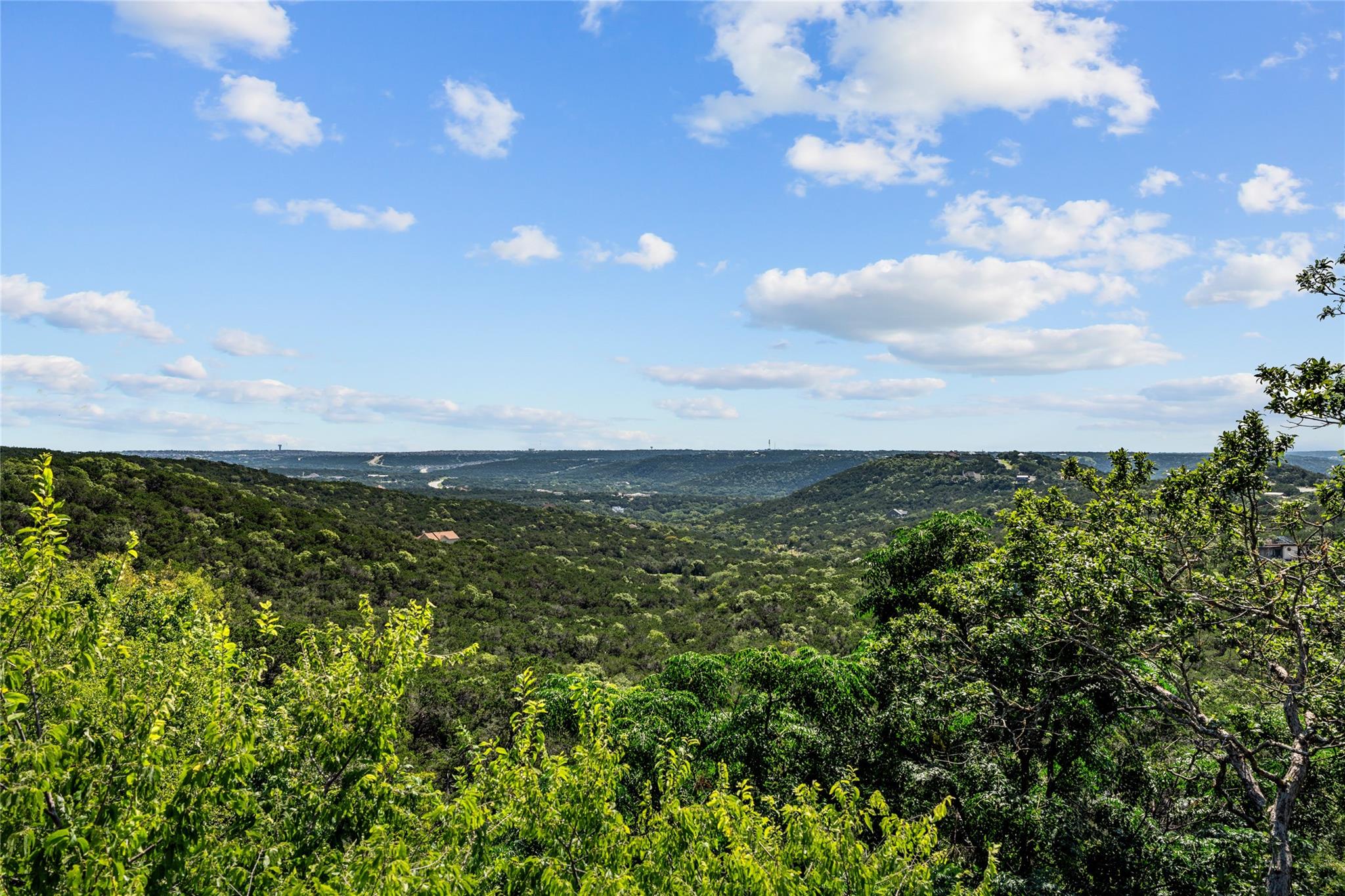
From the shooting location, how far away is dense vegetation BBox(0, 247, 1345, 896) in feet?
19.7

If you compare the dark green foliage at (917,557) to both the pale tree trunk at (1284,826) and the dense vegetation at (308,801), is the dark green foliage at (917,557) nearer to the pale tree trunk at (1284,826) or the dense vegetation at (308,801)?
the pale tree trunk at (1284,826)

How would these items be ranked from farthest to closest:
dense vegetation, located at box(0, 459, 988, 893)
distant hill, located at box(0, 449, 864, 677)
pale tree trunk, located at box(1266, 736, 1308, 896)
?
1. distant hill, located at box(0, 449, 864, 677)
2. pale tree trunk, located at box(1266, 736, 1308, 896)
3. dense vegetation, located at box(0, 459, 988, 893)

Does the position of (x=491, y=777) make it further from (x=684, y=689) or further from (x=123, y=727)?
(x=684, y=689)

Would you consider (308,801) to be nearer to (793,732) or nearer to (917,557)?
(793,732)

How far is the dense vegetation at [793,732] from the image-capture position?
5.99 metres

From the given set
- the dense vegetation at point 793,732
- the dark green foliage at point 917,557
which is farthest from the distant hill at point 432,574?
the dark green foliage at point 917,557

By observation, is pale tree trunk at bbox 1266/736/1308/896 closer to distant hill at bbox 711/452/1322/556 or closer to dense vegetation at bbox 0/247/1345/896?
dense vegetation at bbox 0/247/1345/896

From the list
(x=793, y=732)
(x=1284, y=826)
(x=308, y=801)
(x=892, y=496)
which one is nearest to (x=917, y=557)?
(x=793, y=732)

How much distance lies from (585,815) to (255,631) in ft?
85.1

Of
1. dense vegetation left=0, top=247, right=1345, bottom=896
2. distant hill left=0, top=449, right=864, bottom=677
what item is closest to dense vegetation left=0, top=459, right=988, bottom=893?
dense vegetation left=0, top=247, right=1345, bottom=896

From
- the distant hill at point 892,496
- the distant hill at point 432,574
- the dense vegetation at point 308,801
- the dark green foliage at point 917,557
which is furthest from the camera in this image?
the distant hill at point 892,496

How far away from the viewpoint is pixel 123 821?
18.6ft

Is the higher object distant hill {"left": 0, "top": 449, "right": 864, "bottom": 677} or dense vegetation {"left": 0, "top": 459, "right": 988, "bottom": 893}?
dense vegetation {"left": 0, "top": 459, "right": 988, "bottom": 893}

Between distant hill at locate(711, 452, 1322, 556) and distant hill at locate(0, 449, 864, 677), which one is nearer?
distant hill at locate(0, 449, 864, 677)
